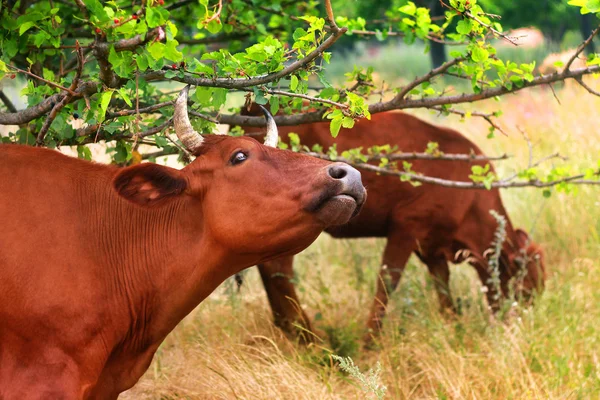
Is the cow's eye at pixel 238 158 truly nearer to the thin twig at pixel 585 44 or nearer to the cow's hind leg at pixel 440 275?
the thin twig at pixel 585 44

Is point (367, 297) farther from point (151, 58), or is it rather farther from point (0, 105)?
point (151, 58)

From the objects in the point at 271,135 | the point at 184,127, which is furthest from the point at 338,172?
the point at 184,127

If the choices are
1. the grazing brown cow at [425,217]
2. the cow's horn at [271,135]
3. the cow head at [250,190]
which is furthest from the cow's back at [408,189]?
the cow head at [250,190]

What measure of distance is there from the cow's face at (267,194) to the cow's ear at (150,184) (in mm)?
69

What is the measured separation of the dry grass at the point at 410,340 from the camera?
15.8 ft

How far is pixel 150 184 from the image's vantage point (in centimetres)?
361

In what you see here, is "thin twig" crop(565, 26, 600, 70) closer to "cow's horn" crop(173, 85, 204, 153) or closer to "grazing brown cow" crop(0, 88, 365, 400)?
"grazing brown cow" crop(0, 88, 365, 400)

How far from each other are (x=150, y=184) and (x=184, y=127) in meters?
0.29

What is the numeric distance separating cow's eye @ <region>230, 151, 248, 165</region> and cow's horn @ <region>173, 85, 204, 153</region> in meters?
0.18

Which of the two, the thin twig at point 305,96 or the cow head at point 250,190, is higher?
the thin twig at point 305,96

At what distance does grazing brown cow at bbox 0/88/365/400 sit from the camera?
3352 mm

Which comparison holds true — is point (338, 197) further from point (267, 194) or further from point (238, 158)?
point (238, 158)

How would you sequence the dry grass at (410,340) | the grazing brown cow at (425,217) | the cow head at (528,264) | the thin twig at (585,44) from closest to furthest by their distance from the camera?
the thin twig at (585,44)
the dry grass at (410,340)
the grazing brown cow at (425,217)
the cow head at (528,264)

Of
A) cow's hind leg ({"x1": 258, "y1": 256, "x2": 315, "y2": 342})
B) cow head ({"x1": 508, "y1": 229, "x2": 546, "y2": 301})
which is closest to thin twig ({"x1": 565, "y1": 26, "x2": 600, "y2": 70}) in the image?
cow's hind leg ({"x1": 258, "y1": 256, "x2": 315, "y2": 342})
